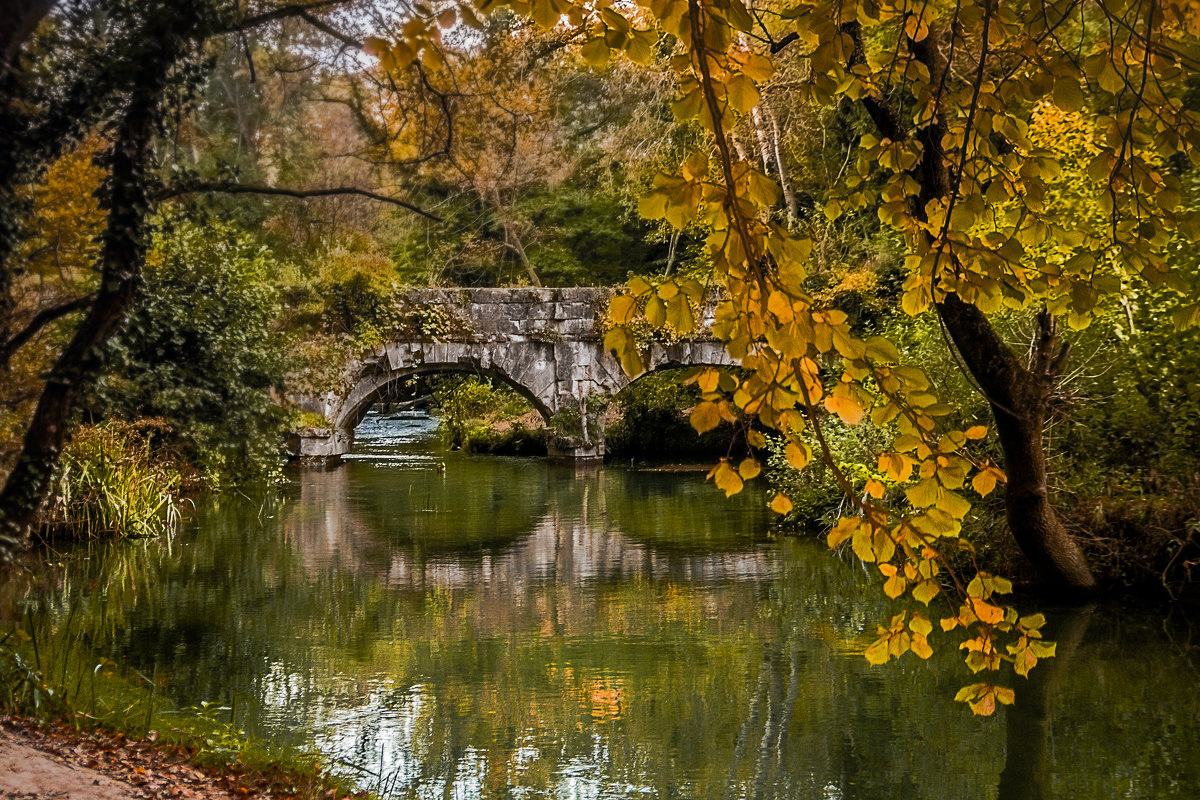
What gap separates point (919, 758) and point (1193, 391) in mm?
3550

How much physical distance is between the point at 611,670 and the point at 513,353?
11.1 metres

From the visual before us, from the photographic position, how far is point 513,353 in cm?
1661

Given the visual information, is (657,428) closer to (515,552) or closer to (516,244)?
(516,244)

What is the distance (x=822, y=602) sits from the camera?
7.27m

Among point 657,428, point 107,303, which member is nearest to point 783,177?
point 657,428

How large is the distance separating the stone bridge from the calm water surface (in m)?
6.35

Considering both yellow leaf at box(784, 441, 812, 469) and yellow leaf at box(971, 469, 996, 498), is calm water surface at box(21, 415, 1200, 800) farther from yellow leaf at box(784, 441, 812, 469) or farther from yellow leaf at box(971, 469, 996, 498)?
yellow leaf at box(784, 441, 812, 469)

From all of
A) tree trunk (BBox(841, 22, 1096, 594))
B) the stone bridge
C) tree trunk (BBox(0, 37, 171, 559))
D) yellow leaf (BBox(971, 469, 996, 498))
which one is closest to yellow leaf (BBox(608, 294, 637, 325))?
yellow leaf (BBox(971, 469, 996, 498))

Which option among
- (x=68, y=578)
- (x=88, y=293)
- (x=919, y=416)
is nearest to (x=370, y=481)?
(x=68, y=578)

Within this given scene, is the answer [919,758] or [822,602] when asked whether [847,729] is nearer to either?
[919,758]

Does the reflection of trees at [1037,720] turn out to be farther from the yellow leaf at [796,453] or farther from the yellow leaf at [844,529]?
the yellow leaf at [796,453]

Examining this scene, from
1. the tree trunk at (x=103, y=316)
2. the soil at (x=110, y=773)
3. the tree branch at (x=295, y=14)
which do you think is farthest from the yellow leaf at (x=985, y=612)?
the soil at (x=110, y=773)

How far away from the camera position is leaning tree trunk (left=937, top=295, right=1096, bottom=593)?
579 centimetres

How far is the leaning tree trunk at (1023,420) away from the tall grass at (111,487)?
6359mm
